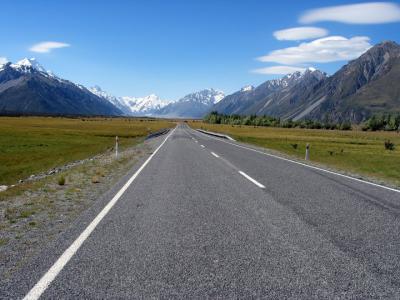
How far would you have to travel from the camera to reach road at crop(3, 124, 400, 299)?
14.6ft

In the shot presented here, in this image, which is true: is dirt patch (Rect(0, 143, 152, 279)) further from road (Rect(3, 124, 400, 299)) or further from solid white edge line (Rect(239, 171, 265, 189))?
solid white edge line (Rect(239, 171, 265, 189))

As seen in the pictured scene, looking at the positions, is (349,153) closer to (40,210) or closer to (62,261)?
(40,210)

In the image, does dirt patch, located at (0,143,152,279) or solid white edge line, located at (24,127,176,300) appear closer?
solid white edge line, located at (24,127,176,300)

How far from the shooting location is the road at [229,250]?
4.44 m

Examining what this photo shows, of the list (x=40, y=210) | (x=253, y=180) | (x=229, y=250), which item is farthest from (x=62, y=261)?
(x=253, y=180)

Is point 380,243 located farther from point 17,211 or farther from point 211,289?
point 17,211

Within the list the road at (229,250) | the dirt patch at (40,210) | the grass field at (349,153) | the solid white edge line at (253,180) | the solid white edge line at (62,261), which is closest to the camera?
the solid white edge line at (62,261)

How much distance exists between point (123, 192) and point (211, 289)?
6568 millimetres

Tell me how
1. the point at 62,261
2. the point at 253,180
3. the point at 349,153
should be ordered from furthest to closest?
the point at 349,153, the point at 253,180, the point at 62,261

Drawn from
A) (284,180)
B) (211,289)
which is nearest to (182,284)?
(211,289)

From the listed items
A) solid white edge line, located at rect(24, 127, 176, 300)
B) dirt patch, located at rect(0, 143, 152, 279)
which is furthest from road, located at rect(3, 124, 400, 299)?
dirt patch, located at rect(0, 143, 152, 279)

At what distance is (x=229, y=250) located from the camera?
18.7 ft

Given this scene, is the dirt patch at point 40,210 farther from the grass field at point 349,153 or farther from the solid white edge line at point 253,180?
the grass field at point 349,153

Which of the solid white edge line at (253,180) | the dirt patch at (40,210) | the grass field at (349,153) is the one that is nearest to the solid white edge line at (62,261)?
the dirt patch at (40,210)
